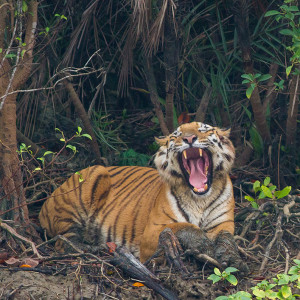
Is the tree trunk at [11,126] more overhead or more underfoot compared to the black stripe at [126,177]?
more overhead

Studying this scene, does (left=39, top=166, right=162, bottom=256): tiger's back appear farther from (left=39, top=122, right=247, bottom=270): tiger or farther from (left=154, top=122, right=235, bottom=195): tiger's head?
(left=154, top=122, right=235, bottom=195): tiger's head

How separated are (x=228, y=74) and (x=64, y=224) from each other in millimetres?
2328

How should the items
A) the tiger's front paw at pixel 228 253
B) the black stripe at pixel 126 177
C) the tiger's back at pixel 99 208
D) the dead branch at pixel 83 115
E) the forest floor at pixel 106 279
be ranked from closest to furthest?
the forest floor at pixel 106 279 < the tiger's front paw at pixel 228 253 < the tiger's back at pixel 99 208 < the black stripe at pixel 126 177 < the dead branch at pixel 83 115

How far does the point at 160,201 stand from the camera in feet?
17.6

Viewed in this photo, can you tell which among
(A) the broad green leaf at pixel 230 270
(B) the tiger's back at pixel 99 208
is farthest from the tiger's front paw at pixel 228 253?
(B) the tiger's back at pixel 99 208

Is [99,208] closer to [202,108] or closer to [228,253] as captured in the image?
[202,108]

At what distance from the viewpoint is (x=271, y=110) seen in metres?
6.89

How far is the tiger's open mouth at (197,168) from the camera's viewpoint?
5160 millimetres

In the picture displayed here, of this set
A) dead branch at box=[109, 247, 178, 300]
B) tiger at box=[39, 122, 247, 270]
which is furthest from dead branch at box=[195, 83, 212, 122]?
dead branch at box=[109, 247, 178, 300]

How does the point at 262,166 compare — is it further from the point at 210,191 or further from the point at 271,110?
the point at 210,191

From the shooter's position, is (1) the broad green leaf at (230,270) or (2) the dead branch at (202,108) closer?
(1) the broad green leaf at (230,270)

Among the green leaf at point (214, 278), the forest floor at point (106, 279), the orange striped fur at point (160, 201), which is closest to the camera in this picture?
the green leaf at point (214, 278)

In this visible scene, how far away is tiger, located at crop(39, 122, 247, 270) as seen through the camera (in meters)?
5.08

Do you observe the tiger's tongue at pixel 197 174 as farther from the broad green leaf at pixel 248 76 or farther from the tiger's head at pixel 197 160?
the broad green leaf at pixel 248 76
